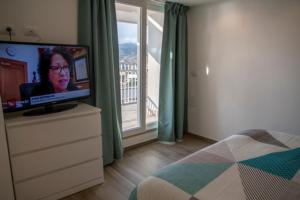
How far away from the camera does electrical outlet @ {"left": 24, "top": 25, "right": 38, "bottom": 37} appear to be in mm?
2281

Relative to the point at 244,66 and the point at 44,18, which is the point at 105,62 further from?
the point at 244,66

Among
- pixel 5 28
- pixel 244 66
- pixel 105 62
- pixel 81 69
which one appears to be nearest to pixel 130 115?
pixel 105 62

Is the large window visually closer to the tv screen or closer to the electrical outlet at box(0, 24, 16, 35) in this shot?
the tv screen

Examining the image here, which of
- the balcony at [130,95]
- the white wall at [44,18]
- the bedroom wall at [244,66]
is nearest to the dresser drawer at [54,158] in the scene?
the balcony at [130,95]

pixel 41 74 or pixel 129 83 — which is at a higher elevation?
pixel 41 74

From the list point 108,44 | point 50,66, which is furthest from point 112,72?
point 50,66

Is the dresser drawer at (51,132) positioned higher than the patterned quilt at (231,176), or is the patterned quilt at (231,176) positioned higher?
the dresser drawer at (51,132)

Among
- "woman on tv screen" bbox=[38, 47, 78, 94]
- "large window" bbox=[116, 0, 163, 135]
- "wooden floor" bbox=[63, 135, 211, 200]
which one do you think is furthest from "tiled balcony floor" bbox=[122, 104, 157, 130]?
"woman on tv screen" bbox=[38, 47, 78, 94]

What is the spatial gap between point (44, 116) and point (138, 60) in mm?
1741

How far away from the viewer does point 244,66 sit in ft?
10.3

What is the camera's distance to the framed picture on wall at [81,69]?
244 centimetres

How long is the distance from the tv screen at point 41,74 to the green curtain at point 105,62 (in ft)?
0.59

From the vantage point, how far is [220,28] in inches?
132

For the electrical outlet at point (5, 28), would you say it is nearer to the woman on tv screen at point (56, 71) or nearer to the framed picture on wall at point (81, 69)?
the woman on tv screen at point (56, 71)
